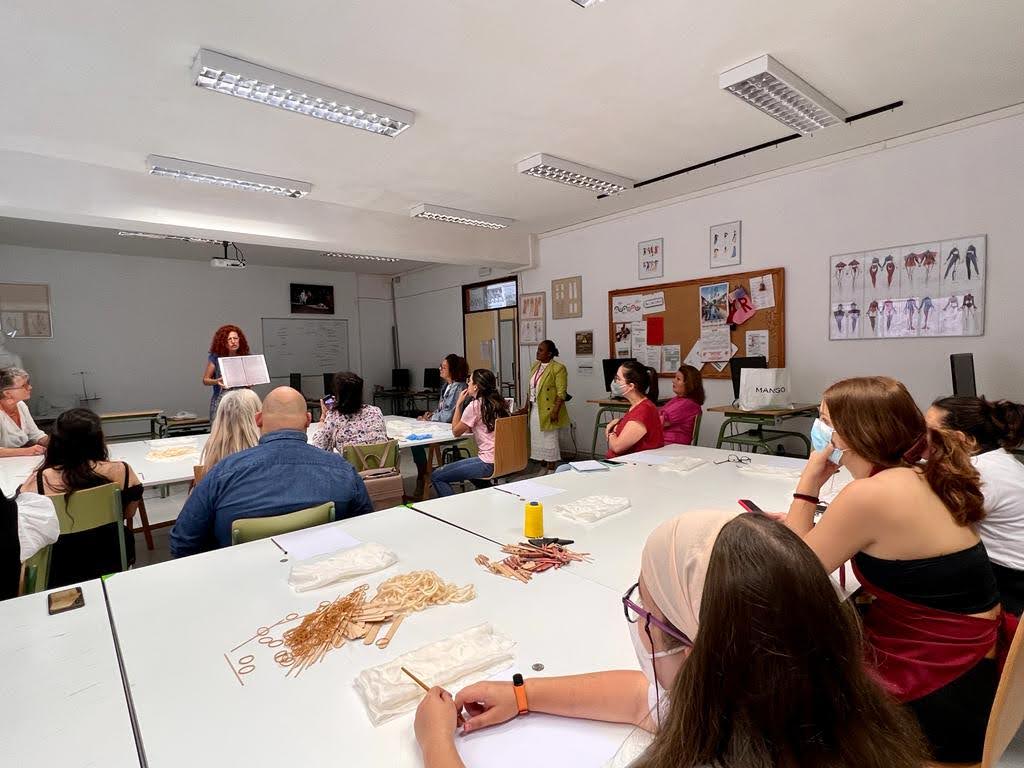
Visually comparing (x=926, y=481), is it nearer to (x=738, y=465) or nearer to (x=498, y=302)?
(x=738, y=465)

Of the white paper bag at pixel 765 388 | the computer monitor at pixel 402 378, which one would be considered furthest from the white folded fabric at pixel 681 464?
the computer monitor at pixel 402 378

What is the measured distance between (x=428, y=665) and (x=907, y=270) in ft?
14.0

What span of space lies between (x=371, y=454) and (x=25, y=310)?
6119 millimetres

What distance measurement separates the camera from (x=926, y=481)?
1.28 metres

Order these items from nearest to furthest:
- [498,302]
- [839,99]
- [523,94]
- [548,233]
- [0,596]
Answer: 1. [0,596]
2. [523,94]
3. [839,99]
4. [548,233]
5. [498,302]

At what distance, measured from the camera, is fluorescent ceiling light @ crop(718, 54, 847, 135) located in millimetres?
2688

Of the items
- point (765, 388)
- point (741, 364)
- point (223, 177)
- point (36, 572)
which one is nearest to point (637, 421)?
point (765, 388)

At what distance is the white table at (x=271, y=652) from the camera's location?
934mm

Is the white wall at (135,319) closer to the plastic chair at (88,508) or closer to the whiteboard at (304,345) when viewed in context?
the whiteboard at (304,345)

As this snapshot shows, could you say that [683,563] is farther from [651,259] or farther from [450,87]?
[651,259]

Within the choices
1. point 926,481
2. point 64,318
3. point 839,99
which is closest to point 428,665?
point 926,481

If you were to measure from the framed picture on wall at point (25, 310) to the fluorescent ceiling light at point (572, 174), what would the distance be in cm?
659

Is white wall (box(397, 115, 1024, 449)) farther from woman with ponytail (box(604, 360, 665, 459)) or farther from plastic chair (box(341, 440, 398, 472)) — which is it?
plastic chair (box(341, 440, 398, 472))

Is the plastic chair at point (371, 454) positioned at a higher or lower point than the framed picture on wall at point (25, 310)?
lower
